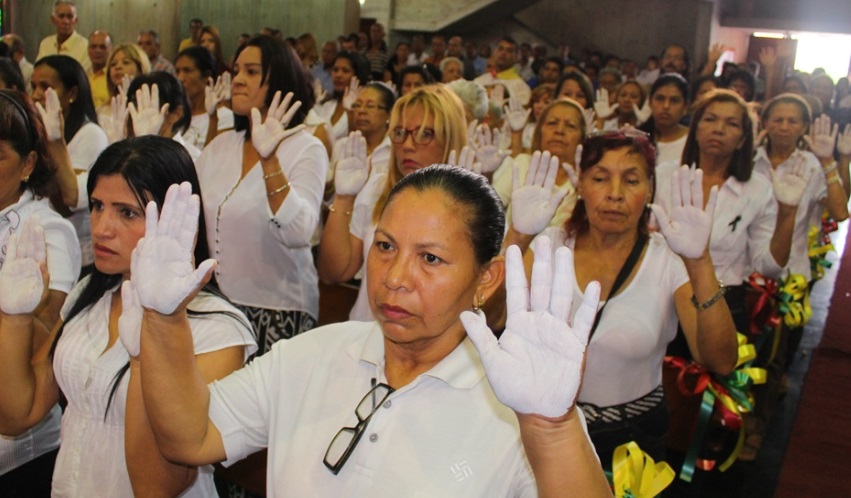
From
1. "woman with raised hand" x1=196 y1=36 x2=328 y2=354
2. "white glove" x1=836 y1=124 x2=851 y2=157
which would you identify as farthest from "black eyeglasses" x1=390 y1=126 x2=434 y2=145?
"white glove" x1=836 y1=124 x2=851 y2=157

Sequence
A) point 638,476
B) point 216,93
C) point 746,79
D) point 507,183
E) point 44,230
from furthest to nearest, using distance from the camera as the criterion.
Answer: point 746,79, point 216,93, point 507,183, point 44,230, point 638,476

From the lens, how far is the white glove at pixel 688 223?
93.0 inches

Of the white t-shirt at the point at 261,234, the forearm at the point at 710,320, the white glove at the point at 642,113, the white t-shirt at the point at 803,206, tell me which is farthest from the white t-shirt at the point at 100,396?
the white glove at the point at 642,113

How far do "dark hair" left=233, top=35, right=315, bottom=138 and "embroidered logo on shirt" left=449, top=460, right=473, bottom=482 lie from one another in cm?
203

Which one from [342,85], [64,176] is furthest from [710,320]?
[342,85]

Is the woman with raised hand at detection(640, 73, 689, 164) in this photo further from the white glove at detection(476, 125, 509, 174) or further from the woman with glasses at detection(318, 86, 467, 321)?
the woman with glasses at detection(318, 86, 467, 321)

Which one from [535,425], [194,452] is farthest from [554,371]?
[194,452]

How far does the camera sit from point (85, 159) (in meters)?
3.71

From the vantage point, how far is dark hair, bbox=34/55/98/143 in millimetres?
3855

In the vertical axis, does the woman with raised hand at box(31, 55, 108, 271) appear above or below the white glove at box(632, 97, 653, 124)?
below

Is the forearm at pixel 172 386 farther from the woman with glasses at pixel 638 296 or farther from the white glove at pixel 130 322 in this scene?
the woman with glasses at pixel 638 296

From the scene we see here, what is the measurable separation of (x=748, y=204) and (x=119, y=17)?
37.1 feet

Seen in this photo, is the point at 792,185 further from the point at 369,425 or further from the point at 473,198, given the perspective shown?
the point at 369,425

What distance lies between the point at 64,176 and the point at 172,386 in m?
2.02
